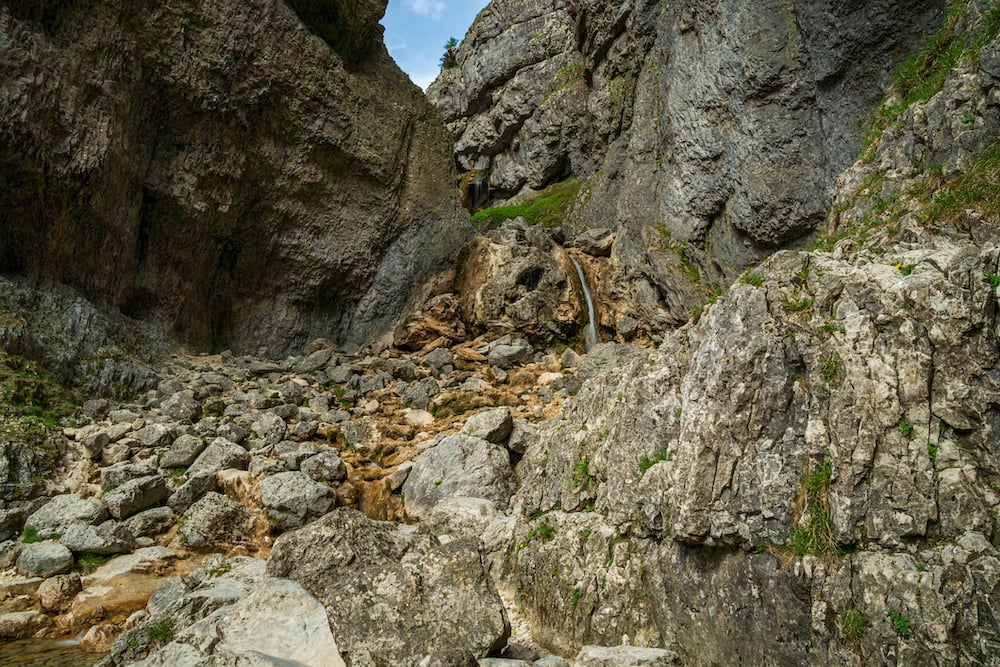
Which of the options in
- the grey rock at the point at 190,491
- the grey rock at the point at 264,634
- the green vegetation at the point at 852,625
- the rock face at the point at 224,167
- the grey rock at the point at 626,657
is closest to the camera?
the green vegetation at the point at 852,625

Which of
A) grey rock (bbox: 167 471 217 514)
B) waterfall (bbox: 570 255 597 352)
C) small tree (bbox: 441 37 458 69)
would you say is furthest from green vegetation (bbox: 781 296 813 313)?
small tree (bbox: 441 37 458 69)

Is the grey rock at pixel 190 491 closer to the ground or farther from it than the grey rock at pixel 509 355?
closer to the ground

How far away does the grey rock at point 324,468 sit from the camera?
13.6 metres

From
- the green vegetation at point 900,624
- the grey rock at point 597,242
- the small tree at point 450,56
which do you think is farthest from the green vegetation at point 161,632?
the small tree at point 450,56

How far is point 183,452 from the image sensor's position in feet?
43.2

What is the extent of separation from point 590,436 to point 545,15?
47225mm

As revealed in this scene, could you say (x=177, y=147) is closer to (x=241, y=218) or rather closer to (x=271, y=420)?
(x=241, y=218)

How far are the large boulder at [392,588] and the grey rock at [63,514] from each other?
6.20 m

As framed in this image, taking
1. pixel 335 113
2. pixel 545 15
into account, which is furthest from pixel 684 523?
pixel 545 15

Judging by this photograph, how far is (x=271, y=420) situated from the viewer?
15344mm

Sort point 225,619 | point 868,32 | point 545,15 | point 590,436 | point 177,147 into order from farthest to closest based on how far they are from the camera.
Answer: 1. point 545,15
2. point 177,147
3. point 868,32
4. point 590,436
5. point 225,619

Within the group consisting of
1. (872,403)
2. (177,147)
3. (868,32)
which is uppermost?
(868,32)

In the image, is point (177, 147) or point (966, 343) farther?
point (177, 147)

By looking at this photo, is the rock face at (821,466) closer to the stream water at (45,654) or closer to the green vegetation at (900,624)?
the green vegetation at (900,624)
